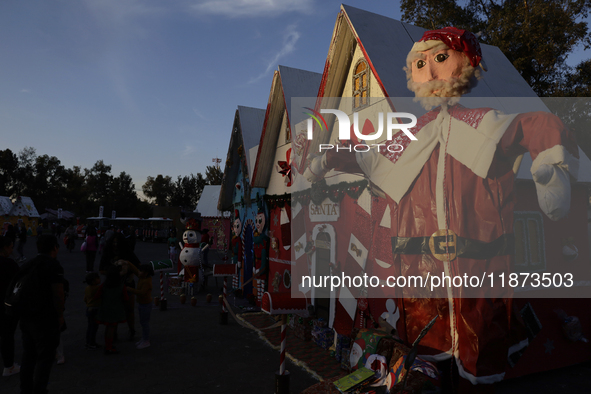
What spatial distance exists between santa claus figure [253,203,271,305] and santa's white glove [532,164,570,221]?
7.87m

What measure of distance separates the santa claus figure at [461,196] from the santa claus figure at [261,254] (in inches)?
252

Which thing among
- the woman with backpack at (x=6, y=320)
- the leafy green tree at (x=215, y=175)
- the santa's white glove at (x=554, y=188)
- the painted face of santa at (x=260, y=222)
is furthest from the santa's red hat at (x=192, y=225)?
the leafy green tree at (x=215, y=175)

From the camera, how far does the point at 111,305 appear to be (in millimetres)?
6867

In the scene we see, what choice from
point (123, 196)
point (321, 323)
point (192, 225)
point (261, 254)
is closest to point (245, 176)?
point (192, 225)

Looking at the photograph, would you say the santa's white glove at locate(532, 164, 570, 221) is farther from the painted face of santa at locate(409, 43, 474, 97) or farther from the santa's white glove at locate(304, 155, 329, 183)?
the santa's white glove at locate(304, 155, 329, 183)

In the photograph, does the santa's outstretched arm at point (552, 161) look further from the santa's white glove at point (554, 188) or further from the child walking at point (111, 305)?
the child walking at point (111, 305)

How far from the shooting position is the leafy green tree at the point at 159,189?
77375 millimetres

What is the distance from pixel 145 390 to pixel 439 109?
5.22m

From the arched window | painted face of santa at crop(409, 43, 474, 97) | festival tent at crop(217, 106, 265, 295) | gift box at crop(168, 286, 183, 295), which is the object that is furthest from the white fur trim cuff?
gift box at crop(168, 286, 183, 295)

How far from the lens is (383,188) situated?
4.20m

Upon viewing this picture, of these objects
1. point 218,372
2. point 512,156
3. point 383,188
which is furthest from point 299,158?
point 512,156

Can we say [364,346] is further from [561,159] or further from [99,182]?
[99,182]

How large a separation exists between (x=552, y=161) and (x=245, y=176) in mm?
10158

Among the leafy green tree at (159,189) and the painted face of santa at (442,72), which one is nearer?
the painted face of santa at (442,72)
